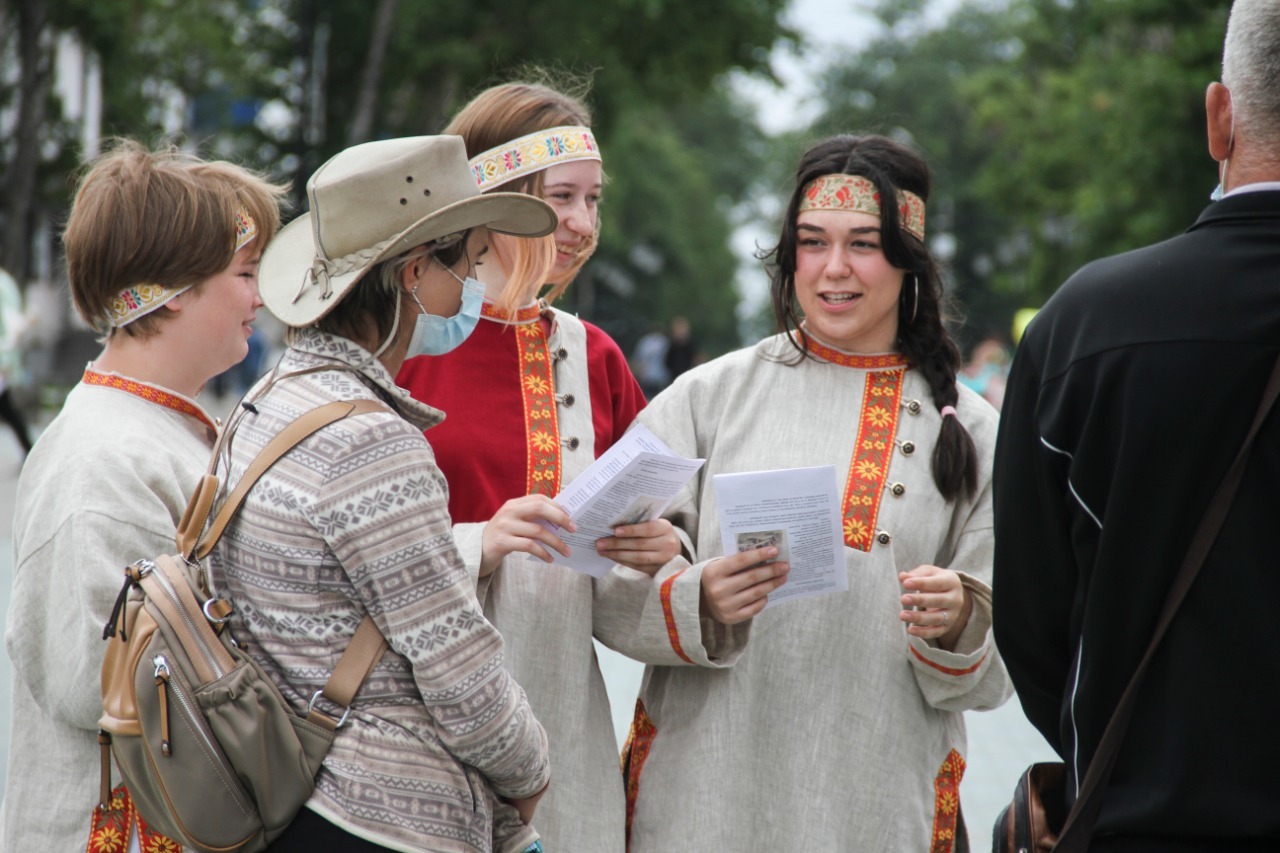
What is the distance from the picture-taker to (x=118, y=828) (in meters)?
2.73

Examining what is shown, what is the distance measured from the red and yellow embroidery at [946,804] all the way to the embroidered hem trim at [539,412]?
1043 millimetres

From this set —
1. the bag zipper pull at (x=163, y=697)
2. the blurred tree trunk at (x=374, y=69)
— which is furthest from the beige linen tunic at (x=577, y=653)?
the blurred tree trunk at (x=374, y=69)

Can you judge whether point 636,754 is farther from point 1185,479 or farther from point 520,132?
point 1185,479

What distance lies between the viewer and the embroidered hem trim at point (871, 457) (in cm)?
329

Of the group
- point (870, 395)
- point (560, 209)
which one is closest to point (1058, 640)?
point (870, 395)

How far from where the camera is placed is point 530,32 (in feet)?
70.1

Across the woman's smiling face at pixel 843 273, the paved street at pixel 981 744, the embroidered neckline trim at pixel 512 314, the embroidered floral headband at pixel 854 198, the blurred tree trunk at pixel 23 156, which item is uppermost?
the embroidered floral headband at pixel 854 198

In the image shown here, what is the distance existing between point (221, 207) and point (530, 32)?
1911 centimetres

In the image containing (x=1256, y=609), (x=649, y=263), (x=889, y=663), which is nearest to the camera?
(x=1256, y=609)

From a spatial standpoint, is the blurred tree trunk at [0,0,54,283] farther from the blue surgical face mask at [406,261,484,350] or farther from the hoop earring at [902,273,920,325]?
the blue surgical face mask at [406,261,484,350]

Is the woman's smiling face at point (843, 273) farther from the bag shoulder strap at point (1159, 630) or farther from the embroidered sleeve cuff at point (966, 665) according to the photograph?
the bag shoulder strap at point (1159, 630)

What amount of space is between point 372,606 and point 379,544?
106mm

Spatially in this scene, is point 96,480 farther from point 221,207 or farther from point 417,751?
point 417,751

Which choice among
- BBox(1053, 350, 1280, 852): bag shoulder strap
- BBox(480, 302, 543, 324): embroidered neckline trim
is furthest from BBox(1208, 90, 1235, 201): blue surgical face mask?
BBox(480, 302, 543, 324): embroidered neckline trim
